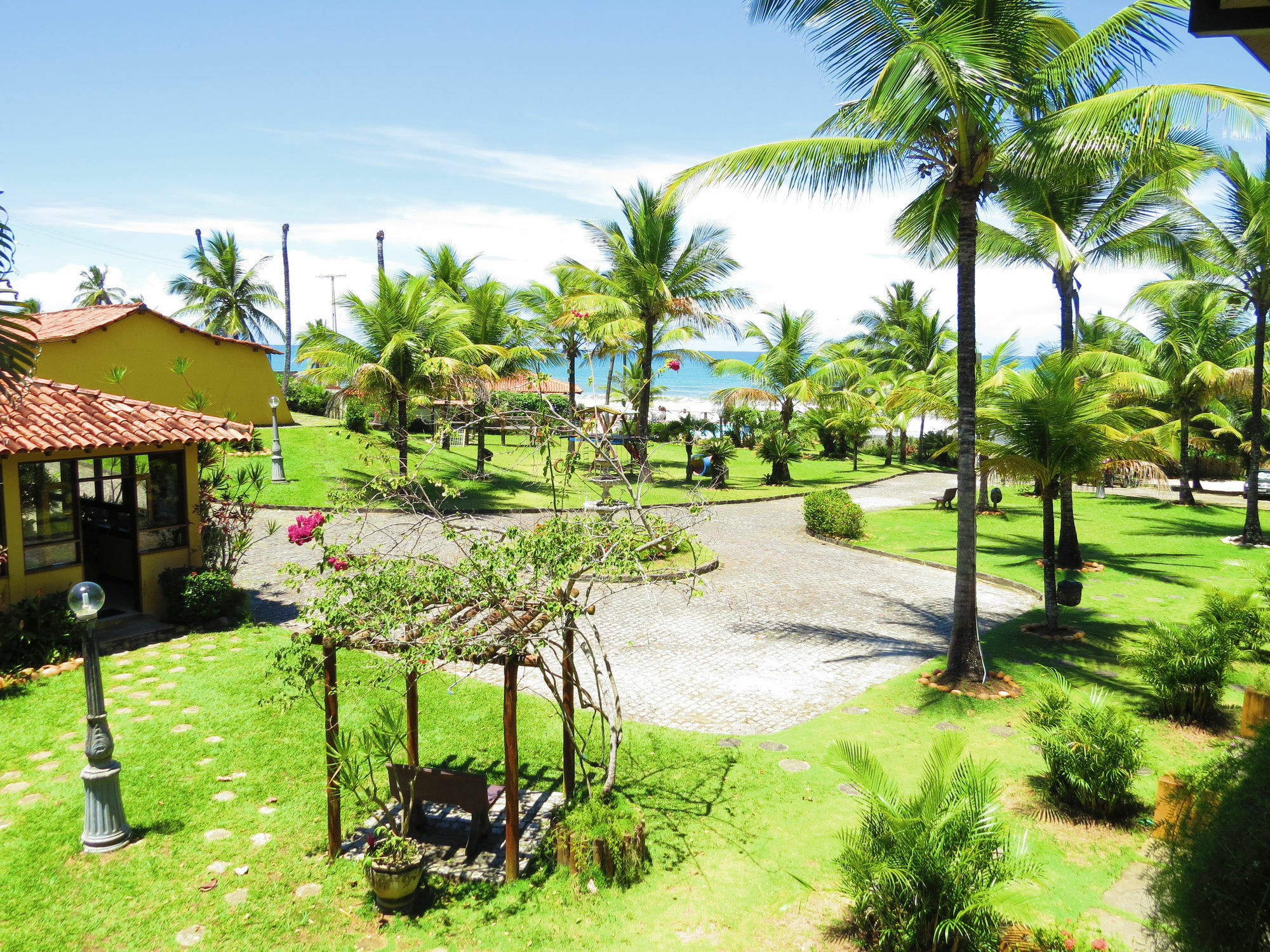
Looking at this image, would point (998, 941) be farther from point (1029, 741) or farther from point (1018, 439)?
point (1018, 439)

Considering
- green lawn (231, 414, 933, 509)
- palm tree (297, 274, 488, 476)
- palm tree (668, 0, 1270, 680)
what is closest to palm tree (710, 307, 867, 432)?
green lawn (231, 414, 933, 509)

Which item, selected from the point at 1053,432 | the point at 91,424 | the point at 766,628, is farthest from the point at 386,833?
the point at 1053,432

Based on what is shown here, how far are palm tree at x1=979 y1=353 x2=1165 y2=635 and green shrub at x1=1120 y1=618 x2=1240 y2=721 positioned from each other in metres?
2.79

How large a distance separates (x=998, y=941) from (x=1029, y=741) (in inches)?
168

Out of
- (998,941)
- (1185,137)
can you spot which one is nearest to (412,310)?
(1185,137)

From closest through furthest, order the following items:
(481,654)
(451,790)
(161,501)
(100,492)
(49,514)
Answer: (481,654)
(451,790)
(49,514)
(161,501)
(100,492)

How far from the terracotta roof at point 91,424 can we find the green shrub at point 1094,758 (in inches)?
445

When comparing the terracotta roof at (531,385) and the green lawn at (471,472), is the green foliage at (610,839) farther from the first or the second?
the green lawn at (471,472)

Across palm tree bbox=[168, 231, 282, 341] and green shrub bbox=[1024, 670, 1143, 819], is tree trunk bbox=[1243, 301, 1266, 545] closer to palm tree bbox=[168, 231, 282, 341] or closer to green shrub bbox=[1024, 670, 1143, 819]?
green shrub bbox=[1024, 670, 1143, 819]

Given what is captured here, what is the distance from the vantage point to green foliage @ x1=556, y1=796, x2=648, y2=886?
573cm

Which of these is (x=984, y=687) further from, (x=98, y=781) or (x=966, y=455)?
(x=98, y=781)

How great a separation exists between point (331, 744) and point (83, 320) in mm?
20336

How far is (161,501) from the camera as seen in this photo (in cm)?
1211

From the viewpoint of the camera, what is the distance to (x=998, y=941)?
4.54 metres
